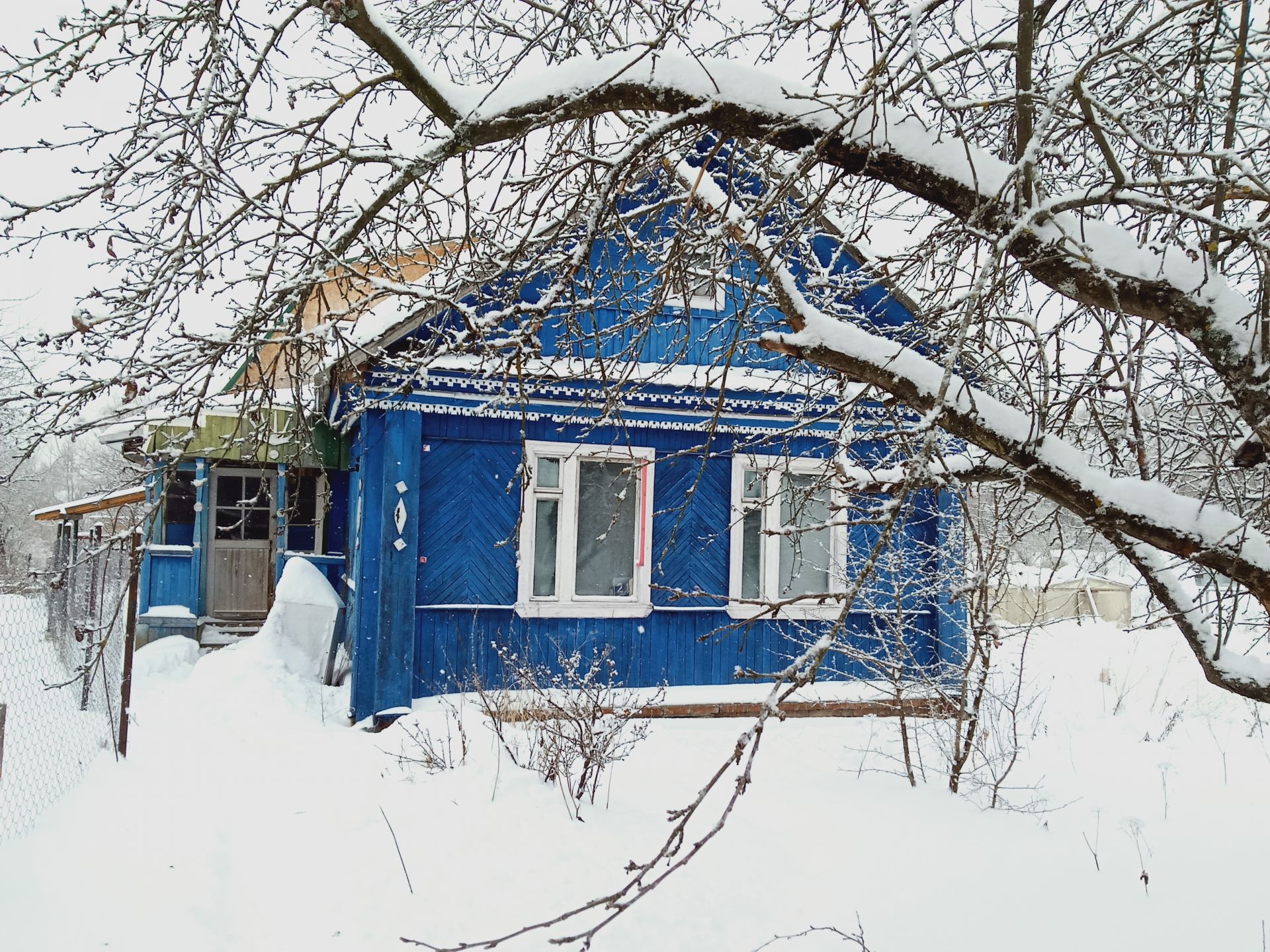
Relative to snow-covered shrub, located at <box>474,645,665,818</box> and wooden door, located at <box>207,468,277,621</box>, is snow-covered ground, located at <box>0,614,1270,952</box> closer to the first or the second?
snow-covered shrub, located at <box>474,645,665,818</box>

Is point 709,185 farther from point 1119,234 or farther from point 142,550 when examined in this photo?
point 142,550

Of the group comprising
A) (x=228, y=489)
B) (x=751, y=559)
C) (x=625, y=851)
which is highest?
(x=228, y=489)

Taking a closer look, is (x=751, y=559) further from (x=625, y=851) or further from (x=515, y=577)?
(x=625, y=851)

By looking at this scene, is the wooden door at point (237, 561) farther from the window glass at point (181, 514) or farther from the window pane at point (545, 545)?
the window pane at point (545, 545)

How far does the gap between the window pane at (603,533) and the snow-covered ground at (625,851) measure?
1566 mm

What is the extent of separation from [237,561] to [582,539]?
7532 millimetres

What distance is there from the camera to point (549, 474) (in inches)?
340

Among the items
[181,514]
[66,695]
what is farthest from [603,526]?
[181,514]

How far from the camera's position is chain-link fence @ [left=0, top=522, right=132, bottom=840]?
4.70 metres

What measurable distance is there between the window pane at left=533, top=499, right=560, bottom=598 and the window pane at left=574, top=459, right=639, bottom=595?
0.24 m

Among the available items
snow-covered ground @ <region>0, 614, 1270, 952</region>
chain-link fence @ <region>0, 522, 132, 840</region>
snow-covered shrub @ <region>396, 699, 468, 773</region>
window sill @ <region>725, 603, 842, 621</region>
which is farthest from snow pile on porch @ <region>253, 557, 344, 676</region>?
window sill @ <region>725, 603, 842, 621</region>

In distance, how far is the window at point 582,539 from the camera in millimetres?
8523

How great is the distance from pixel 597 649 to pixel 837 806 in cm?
314

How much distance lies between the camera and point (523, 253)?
3.71 m
